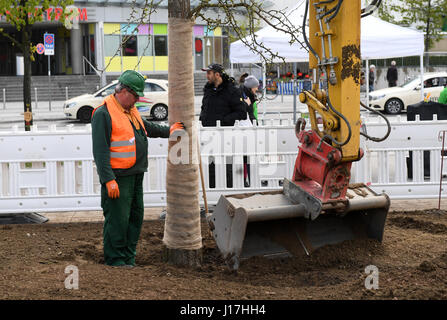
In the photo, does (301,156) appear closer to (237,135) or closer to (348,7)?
(348,7)

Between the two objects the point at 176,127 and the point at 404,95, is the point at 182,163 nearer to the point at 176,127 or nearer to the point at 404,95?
the point at 176,127

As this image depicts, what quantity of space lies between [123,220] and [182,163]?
2.41 feet

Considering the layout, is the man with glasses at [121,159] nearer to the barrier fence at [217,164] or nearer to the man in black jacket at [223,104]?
the barrier fence at [217,164]

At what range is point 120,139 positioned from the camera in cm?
608

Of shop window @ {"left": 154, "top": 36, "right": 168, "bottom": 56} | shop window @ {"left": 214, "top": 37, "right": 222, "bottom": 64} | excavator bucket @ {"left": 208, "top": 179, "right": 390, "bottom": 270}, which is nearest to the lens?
excavator bucket @ {"left": 208, "top": 179, "right": 390, "bottom": 270}

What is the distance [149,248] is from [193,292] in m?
2.15

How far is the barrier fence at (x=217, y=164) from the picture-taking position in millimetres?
8742

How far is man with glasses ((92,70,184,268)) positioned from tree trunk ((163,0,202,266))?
193mm

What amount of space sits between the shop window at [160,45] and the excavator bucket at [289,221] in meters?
Answer: 39.8

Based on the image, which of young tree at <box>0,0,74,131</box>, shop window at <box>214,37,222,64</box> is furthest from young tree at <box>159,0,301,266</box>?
shop window at <box>214,37,222,64</box>

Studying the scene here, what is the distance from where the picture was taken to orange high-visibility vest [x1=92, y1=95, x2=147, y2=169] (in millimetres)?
6055

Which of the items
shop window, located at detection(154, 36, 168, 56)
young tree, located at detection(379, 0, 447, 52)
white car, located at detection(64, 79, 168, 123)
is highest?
young tree, located at detection(379, 0, 447, 52)

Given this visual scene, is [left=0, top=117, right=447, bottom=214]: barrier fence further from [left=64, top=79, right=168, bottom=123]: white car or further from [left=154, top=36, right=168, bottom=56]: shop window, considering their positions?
[left=154, top=36, right=168, bottom=56]: shop window

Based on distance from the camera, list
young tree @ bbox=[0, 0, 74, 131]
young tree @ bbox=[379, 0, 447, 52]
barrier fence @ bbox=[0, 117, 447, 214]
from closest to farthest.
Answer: barrier fence @ bbox=[0, 117, 447, 214], young tree @ bbox=[0, 0, 74, 131], young tree @ bbox=[379, 0, 447, 52]
